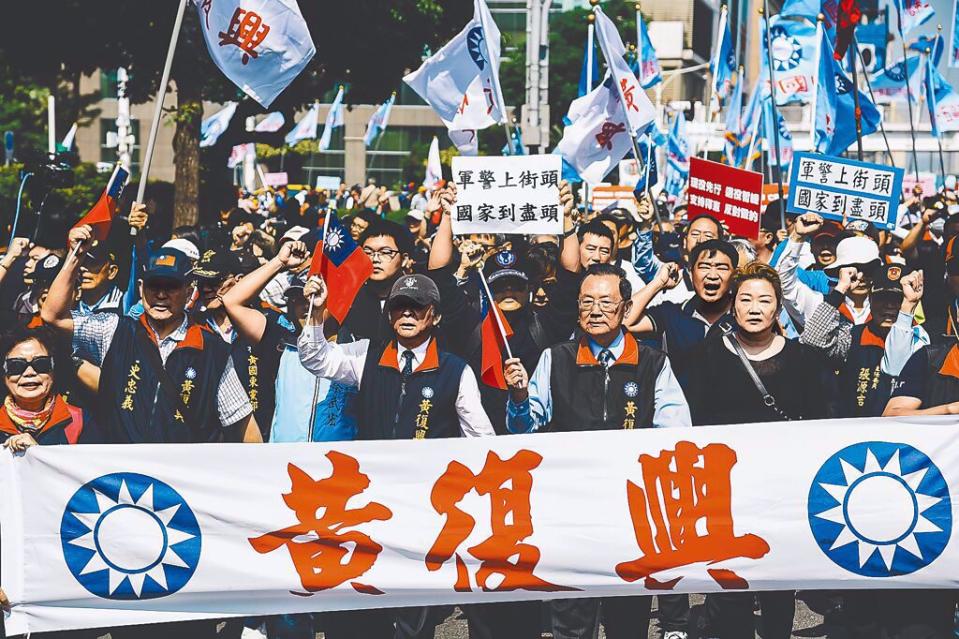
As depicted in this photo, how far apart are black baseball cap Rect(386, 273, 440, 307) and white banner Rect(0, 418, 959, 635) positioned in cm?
58

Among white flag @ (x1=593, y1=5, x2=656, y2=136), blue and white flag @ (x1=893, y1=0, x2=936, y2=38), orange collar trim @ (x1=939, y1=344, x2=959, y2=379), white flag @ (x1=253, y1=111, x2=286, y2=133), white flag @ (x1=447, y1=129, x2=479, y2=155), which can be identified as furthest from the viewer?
white flag @ (x1=253, y1=111, x2=286, y2=133)

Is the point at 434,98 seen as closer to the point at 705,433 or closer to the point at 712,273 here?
the point at 712,273

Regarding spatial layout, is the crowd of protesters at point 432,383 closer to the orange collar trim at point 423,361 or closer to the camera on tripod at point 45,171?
the orange collar trim at point 423,361

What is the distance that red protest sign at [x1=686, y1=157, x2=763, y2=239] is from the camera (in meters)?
9.58

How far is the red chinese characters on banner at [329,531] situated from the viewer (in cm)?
596

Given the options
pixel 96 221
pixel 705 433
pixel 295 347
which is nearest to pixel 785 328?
pixel 705 433

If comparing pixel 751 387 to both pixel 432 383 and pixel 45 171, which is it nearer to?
pixel 432 383

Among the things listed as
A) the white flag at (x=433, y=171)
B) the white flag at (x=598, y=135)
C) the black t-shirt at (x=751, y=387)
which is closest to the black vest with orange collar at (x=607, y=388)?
the black t-shirt at (x=751, y=387)

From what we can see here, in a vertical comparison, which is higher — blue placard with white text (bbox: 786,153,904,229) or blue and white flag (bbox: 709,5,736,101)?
blue and white flag (bbox: 709,5,736,101)

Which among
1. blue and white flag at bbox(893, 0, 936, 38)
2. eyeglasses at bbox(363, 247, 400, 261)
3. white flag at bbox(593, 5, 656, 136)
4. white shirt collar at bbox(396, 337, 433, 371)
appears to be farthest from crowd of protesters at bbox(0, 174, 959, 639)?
blue and white flag at bbox(893, 0, 936, 38)

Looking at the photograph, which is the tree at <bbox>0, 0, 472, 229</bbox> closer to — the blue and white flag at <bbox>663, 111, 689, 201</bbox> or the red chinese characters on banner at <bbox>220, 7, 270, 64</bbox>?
the blue and white flag at <bbox>663, 111, 689, 201</bbox>

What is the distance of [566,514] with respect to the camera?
602 cm

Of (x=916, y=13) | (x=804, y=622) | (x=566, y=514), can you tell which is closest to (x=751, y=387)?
(x=566, y=514)

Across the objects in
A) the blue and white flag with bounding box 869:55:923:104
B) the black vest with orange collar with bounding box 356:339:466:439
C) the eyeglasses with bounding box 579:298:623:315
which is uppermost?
the blue and white flag with bounding box 869:55:923:104
